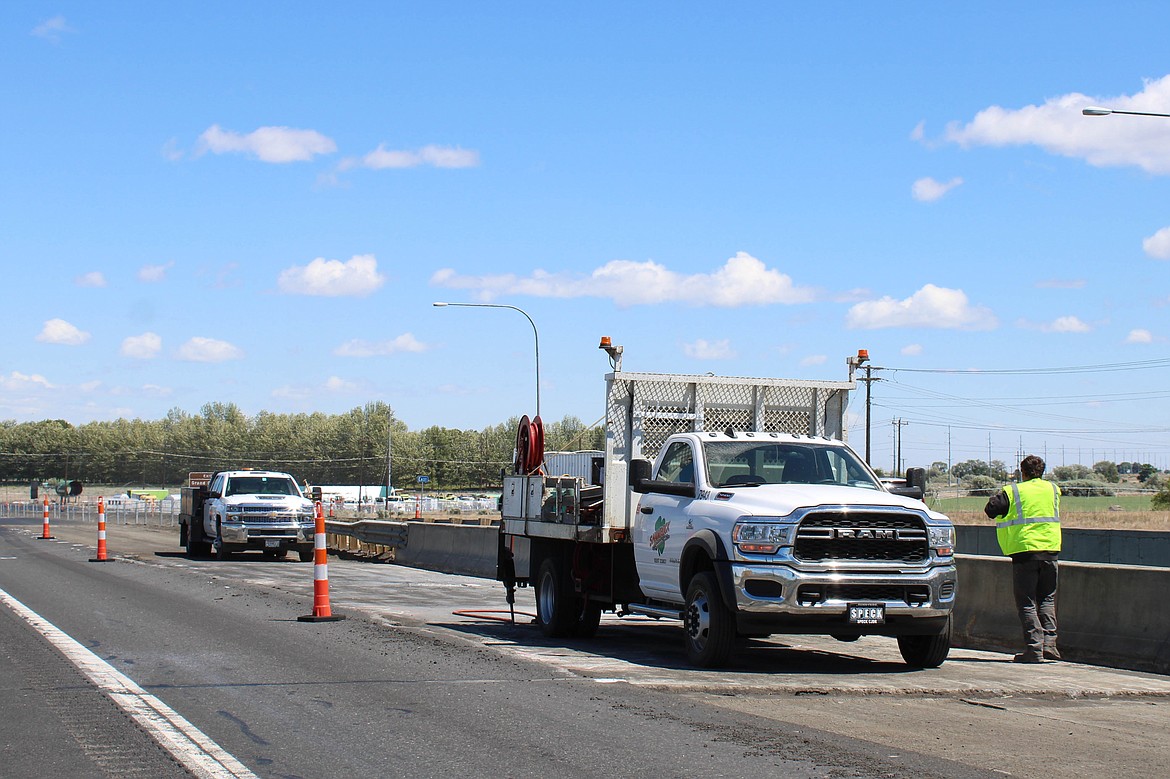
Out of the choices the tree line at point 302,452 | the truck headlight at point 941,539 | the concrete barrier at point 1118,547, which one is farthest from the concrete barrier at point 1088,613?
the tree line at point 302,452

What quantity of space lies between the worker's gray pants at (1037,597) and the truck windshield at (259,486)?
21.2 meters

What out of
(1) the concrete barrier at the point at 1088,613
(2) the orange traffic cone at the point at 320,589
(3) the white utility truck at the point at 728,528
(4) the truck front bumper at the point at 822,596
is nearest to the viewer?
(4) the truck front bumper at the point at 822,596

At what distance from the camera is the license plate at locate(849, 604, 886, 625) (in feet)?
34.2

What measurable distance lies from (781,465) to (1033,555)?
2.45 m

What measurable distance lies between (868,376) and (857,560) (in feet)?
219

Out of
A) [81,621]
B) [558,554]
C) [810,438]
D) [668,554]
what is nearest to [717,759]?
[668,554]

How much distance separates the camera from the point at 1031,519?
40.0 feet

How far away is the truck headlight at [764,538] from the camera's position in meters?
10.5

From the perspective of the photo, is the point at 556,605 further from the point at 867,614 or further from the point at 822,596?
the point at 867,614

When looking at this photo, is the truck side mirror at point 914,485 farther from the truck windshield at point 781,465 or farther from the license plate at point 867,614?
the license plate at point 867,614

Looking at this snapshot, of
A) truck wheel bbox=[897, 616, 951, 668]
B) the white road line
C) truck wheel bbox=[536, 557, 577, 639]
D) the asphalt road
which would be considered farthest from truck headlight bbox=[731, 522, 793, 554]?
the white road line

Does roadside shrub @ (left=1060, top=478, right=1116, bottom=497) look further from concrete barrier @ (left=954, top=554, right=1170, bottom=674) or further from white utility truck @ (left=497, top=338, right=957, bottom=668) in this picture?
white utility truck @ (left=497, top=338, right=957, bottom=668)

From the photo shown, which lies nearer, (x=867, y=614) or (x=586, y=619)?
(x=867, y=614)

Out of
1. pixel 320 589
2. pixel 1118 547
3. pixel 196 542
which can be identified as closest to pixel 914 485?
pixel 320 589
